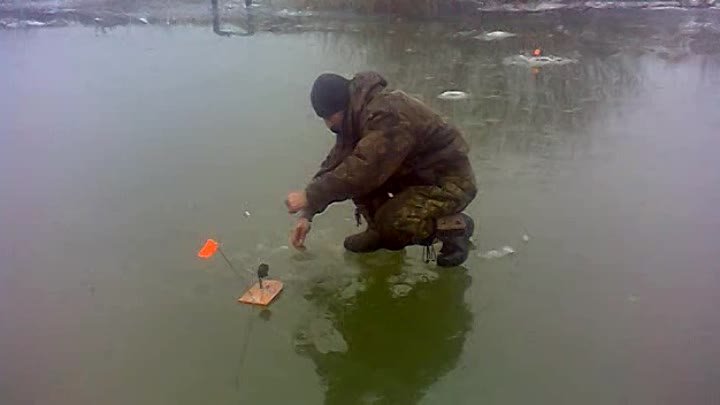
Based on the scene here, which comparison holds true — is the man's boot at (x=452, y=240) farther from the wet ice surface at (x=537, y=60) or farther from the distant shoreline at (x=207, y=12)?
the distant shoreline at (x=207, y=12)

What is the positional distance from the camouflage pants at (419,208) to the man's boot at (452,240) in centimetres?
3

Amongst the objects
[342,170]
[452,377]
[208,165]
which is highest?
[342,170]

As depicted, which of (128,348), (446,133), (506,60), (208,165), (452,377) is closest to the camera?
(452,377)

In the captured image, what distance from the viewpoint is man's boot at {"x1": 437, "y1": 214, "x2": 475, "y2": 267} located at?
3428 mm

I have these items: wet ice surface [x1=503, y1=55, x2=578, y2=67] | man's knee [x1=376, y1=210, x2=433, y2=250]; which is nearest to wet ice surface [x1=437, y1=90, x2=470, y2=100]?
wet ice surface [x1=503, y1=55, x2=578, y2=67]

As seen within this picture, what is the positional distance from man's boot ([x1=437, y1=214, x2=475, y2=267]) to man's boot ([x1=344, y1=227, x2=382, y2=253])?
0.27 meters

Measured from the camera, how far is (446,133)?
338 cm

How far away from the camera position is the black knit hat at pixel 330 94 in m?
3.20

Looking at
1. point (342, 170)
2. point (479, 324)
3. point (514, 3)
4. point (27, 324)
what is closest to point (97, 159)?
point (27, 324)

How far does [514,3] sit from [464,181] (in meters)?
6.61

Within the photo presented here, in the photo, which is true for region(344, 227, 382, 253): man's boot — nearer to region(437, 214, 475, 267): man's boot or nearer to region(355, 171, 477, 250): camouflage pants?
region(355, 171, 477, 250): camouflage pants

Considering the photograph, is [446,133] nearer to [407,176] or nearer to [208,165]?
[407,176]

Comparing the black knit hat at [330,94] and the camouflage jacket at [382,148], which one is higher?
the black knit hat at [330,94]

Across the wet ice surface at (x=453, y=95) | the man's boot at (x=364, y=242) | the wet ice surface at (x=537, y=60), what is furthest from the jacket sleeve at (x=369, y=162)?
the wet ice surface at (x=537, y=60)
